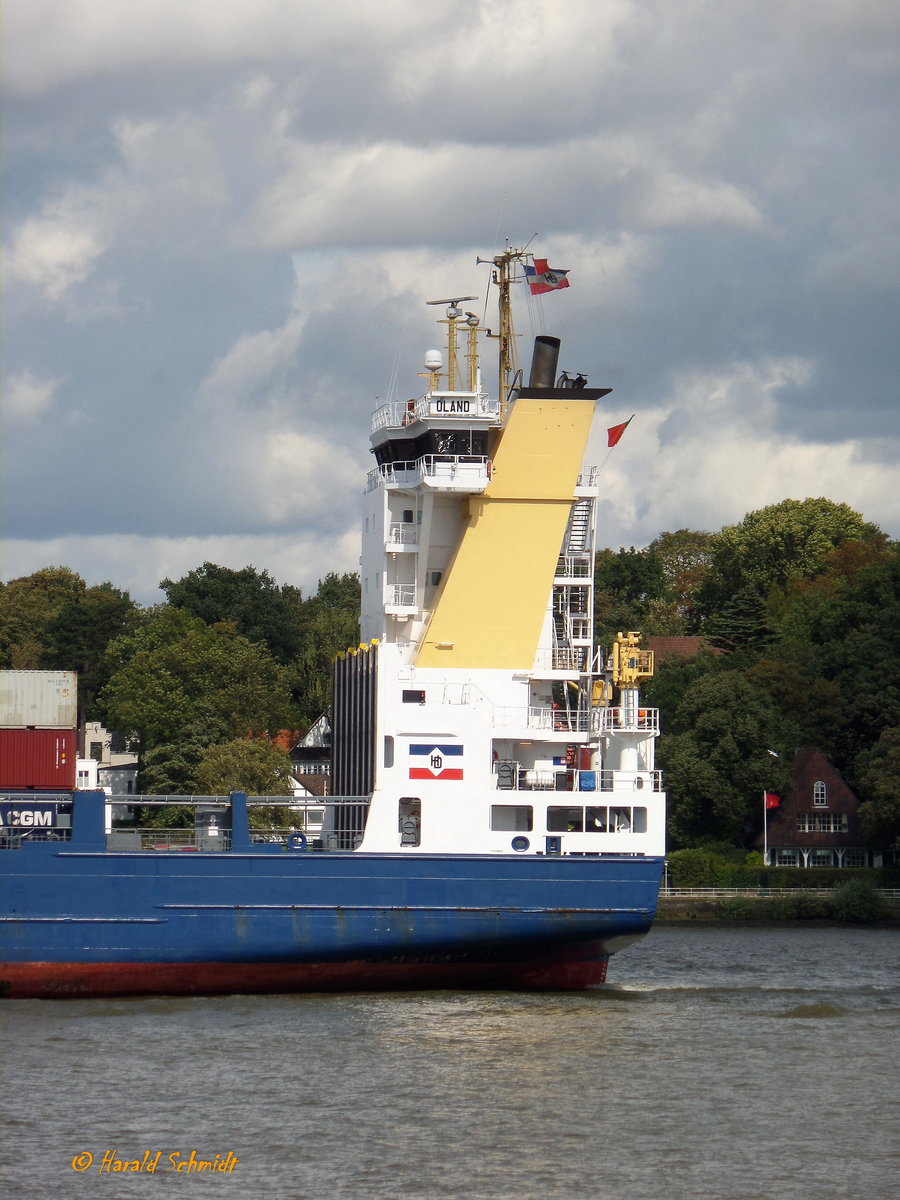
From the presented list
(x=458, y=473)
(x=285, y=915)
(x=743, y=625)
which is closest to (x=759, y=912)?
(x=743, y=625)

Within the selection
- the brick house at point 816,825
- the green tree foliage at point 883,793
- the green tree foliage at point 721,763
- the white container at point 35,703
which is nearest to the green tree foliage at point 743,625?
the green tree foliage at point 721,763

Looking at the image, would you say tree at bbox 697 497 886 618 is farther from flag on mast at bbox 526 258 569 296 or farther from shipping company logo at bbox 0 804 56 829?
shipping company logo at bbox 0 804 56 829

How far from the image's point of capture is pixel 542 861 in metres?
33.2

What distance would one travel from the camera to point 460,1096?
2461 cm

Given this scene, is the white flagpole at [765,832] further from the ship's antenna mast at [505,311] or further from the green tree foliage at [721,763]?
the ship's antenna mast at [505,311]

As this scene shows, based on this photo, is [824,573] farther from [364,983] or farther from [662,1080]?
[662,1080]

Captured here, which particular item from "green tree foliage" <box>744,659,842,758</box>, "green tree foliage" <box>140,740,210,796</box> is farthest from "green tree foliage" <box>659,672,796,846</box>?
"green tree foliage" <box>140,740,210,796</box>

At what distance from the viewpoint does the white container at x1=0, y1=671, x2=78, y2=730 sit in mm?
34562

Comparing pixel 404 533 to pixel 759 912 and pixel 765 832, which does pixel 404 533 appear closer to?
pixel 759 912

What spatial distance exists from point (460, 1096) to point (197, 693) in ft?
147

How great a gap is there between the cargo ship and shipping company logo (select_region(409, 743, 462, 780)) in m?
0.04

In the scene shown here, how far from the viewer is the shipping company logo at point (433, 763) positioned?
34.1 meters

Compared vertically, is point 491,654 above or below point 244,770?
above

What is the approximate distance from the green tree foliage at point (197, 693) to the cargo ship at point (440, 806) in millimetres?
29083
